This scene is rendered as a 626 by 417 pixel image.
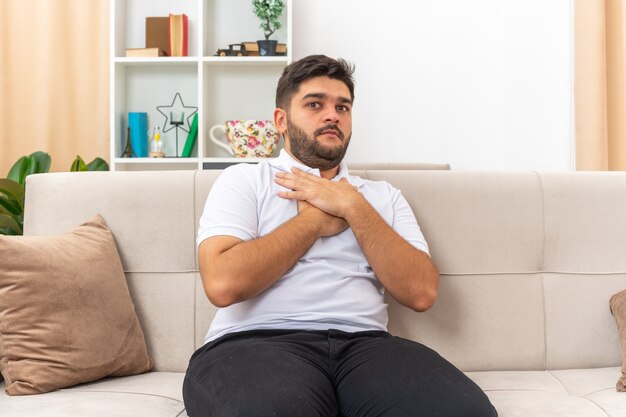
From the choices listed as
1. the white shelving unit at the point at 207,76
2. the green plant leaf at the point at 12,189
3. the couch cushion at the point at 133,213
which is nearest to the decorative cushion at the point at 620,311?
the couch cushion at the point at 133,213

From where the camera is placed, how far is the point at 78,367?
1.59 meters

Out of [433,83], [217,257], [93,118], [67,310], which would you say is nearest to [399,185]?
[217,257]

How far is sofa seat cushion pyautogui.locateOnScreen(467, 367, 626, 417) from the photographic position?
148 cm

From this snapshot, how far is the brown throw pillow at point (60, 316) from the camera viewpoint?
1553 millimetres

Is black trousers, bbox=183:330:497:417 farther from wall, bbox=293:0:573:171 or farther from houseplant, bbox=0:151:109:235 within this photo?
wall, bbox=293:0:573:171

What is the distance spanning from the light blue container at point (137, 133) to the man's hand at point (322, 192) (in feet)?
6.68

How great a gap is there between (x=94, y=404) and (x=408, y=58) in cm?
280

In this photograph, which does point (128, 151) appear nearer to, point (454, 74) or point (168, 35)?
point (168, 35)

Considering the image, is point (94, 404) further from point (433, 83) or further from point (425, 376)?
point (433, 83)

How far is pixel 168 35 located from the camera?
365 cm

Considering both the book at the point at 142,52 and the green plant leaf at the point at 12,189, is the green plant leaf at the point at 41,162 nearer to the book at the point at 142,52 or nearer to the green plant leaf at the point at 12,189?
the green plant leaf at the point at 12,189

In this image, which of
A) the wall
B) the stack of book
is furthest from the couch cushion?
the wall

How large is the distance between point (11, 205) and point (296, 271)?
168 centimetres

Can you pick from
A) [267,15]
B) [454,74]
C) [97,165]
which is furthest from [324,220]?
[454,74]
